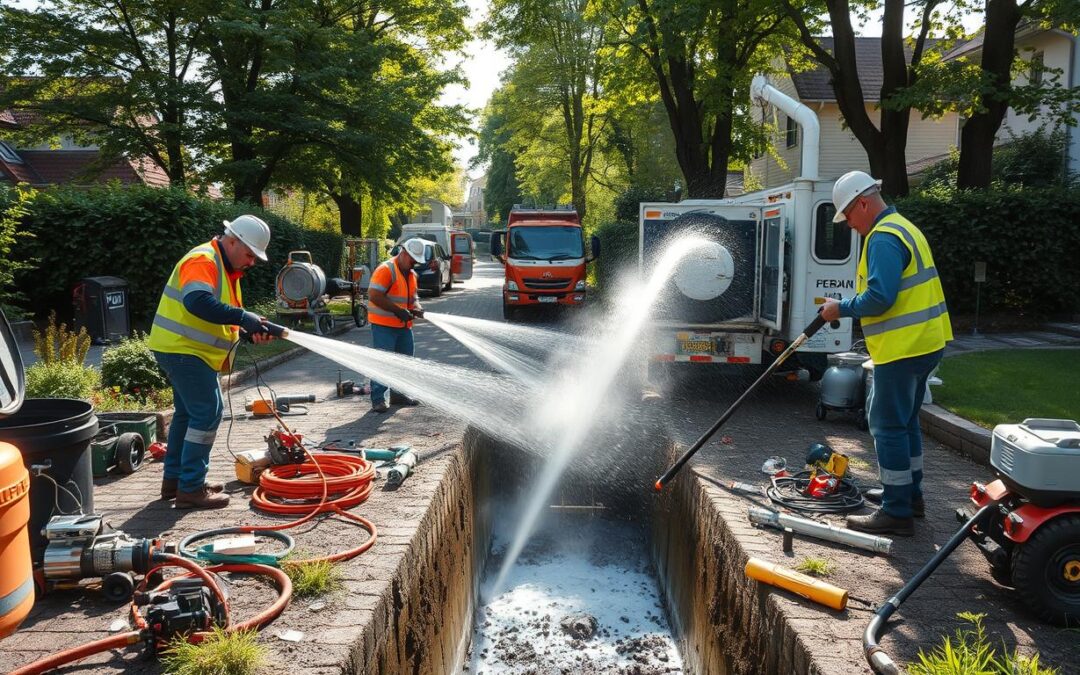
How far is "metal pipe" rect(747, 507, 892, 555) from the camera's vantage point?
16.0 feet

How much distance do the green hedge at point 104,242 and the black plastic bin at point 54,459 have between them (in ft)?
37.5

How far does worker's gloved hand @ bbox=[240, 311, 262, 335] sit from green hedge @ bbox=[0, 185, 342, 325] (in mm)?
10972

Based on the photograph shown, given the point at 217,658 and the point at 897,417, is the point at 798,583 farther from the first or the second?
the point at 217,658

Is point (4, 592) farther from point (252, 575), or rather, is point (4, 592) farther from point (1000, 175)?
point (1000, 175)

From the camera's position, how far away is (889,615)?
12.6 ft

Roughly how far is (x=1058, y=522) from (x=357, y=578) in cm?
366

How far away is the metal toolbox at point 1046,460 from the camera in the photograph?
394cm

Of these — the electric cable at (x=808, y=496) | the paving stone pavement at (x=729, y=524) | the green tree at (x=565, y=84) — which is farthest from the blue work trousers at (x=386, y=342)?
the green tree at (x=565, y=84)

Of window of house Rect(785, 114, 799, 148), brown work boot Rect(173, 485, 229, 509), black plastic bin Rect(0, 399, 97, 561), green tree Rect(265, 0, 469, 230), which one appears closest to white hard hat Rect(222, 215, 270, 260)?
black plastic bin Rect(0, 399, 97, 561)

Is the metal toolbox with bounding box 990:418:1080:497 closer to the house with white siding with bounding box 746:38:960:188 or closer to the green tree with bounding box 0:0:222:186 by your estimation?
the green tree with bounding box 0:0:222:186

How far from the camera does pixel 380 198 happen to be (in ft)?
76.5

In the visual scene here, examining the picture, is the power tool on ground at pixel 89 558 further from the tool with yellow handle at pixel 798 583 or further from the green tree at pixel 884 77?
the green tree at pixel 884 77

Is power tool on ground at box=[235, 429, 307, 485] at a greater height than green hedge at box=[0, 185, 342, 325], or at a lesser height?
lesser

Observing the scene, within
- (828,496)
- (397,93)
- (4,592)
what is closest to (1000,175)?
(397,93)
